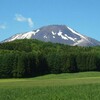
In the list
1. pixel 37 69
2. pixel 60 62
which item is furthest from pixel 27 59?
pixel 60 62

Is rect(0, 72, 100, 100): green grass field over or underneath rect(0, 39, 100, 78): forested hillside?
underneath

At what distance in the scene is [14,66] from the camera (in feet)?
479

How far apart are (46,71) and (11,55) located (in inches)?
620

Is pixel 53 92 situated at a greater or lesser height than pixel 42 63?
lesser

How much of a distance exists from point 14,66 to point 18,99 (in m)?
108

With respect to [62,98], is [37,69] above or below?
above

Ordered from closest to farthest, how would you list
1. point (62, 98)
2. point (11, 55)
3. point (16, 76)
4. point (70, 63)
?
point (62, 98), point (16, 76), point (11, 55), point (70, 63)

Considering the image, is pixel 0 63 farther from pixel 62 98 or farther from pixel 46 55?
pixel 62 98

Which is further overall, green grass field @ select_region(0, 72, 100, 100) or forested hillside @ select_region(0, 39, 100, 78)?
forested hillside @ select_region(0, 39, 100, 78)

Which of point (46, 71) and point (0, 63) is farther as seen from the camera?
point (46, 71)

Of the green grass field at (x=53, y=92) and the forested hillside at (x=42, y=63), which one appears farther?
the forested hillside at (x=42, y=63)

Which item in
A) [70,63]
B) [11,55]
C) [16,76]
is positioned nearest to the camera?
[16,76]

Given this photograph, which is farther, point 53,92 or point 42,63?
point 42,63

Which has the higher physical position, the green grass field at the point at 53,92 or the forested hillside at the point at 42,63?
the forested hillside at the point at 42,63
